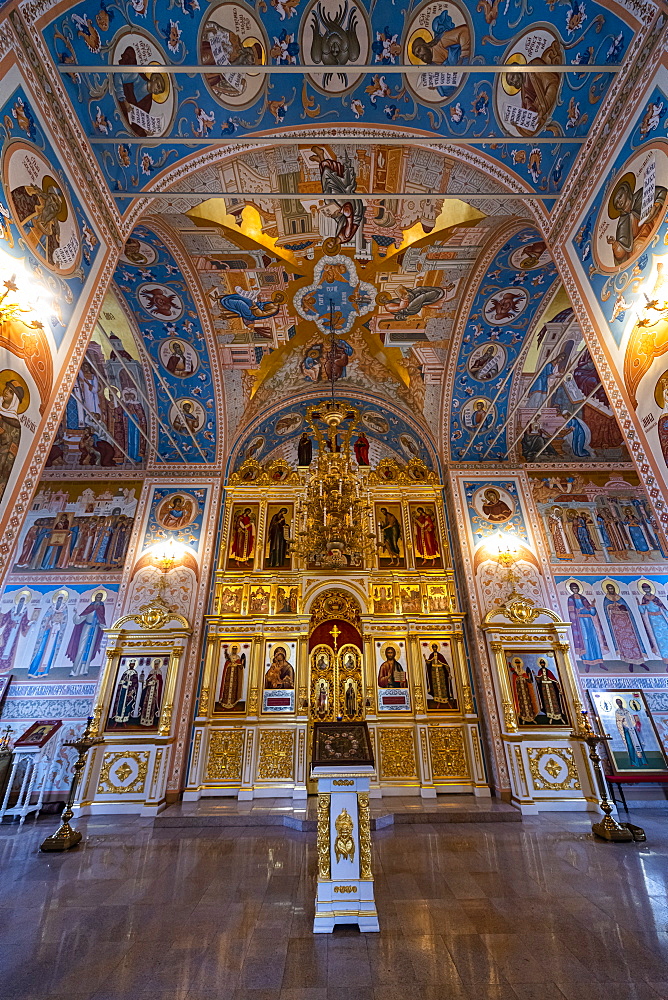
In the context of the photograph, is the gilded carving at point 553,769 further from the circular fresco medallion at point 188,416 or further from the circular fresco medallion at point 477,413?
the circular fresco medallion at point 188,416

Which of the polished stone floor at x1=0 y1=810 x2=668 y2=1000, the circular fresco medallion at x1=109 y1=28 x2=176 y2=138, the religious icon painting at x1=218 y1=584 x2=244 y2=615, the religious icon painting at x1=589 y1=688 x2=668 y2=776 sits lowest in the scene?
the polished stone floor at x1=0 y1=810 x2=668 y2=1000

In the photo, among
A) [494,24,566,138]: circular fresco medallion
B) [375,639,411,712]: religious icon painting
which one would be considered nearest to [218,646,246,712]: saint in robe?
[375,639,411,712]: religious icon painting

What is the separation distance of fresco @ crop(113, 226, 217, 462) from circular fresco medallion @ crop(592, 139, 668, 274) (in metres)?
7.42

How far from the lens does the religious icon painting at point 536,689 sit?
9445 millimetres

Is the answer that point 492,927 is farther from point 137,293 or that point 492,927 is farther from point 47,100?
point 137,293

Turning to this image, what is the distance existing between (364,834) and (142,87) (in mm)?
8765

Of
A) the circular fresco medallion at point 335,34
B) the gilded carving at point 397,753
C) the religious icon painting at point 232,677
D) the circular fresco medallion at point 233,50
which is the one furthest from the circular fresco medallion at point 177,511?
the circular fresco medallion at point 335,34

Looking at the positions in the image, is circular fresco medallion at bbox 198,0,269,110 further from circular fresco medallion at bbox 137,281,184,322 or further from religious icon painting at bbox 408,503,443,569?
religious icon painting at bbox 408,503,443,569

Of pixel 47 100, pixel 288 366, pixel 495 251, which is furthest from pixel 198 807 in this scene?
pixel 495 251

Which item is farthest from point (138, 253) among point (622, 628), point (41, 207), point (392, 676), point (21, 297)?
point (622, 628)

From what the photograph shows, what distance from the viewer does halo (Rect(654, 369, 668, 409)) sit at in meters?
4.39

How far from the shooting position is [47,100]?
477 cm

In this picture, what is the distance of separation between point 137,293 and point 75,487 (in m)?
5.70

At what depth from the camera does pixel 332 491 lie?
824 cm
